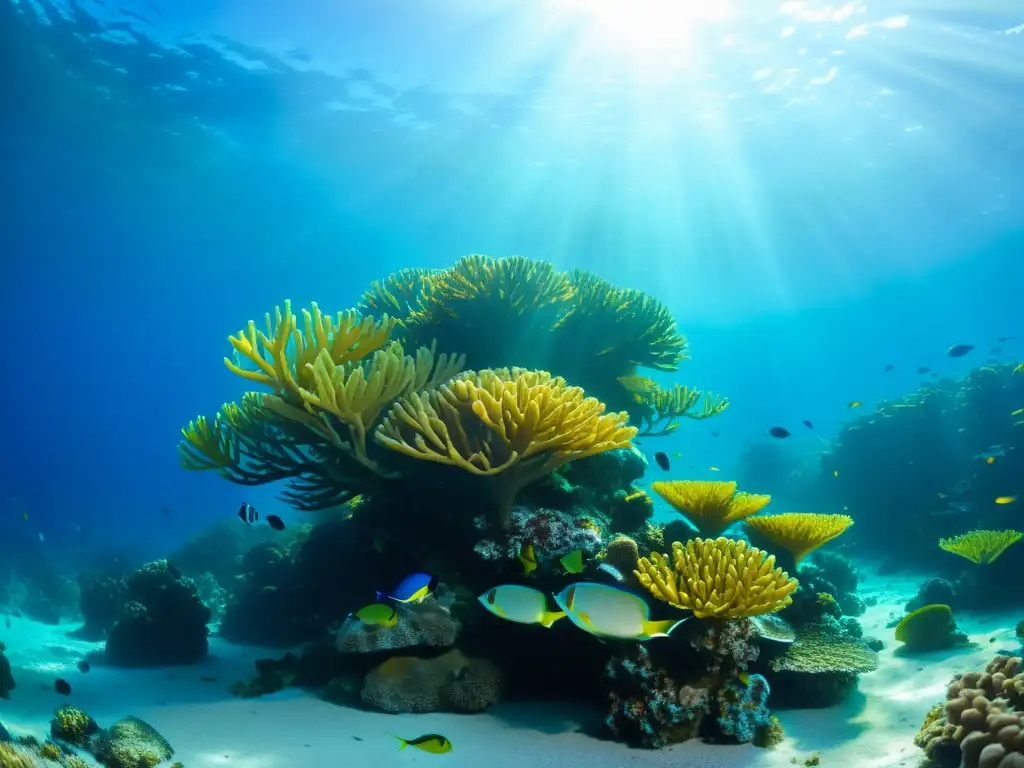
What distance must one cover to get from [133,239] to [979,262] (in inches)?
2818

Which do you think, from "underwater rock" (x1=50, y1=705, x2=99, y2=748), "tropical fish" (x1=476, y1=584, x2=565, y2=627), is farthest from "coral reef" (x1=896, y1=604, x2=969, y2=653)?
"underwater rock" (x1=50, y1=705, x2=99, y2=748)

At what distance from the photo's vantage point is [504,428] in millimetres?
4898

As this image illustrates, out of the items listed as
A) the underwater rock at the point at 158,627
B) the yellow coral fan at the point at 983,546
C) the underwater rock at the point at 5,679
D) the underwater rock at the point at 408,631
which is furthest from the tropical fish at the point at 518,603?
the yellow coral fan at the point at 983,546

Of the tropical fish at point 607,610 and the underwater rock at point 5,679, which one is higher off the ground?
the tropical fish at point 607,610

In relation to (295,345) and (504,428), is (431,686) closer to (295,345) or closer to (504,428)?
(504,428)

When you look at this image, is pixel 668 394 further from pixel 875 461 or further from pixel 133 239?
pixel 133 239

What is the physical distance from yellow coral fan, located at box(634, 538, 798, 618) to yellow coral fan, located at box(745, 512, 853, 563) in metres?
1.64

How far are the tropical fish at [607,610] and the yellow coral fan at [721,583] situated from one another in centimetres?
128

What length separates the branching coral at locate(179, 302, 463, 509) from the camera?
204 inches

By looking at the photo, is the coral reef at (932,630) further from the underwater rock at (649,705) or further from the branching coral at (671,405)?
the underwater rock at (649,705)

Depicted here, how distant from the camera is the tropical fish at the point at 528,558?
5225 millimetres

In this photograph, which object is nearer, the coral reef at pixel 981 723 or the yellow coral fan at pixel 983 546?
the coral reef at pixel 981 723

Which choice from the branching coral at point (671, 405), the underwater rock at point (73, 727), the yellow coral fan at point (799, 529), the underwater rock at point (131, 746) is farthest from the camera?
the branching coral at point (671, 405)

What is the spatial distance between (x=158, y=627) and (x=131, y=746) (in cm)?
520
